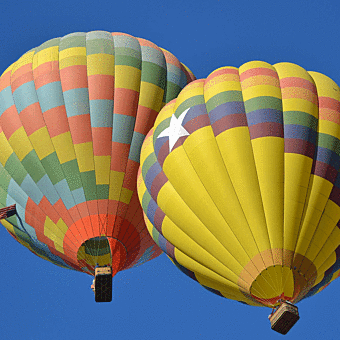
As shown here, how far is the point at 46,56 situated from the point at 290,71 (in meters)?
6.19

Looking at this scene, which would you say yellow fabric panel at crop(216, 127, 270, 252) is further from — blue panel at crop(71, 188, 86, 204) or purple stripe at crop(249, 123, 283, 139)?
blue panel at crop(71, 188, 86, 204)

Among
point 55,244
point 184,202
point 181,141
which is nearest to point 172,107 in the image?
point 181,141

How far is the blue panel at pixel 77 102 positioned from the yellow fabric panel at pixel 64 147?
553 mm

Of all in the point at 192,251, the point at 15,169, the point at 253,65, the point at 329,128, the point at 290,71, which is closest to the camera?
the point at 192,251

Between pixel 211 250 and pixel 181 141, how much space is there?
8.05 ft

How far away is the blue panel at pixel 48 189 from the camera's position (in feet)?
65.4

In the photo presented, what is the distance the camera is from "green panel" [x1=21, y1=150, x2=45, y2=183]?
20.1 m

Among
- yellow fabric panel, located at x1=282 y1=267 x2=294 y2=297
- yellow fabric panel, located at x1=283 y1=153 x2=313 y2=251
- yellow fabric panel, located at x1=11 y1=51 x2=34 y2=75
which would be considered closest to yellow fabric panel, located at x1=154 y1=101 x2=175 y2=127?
yellow fabric panel, located at x1=283 y1=153 x2=313 y2=251

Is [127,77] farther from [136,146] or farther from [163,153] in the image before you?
[163,153]

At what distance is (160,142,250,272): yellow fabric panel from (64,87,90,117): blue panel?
3.13 metres

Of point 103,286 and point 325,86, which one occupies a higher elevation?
point 325,86

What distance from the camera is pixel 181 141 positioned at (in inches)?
714

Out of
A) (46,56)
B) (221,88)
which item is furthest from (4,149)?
(221,88)

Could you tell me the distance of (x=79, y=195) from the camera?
1975 cm
